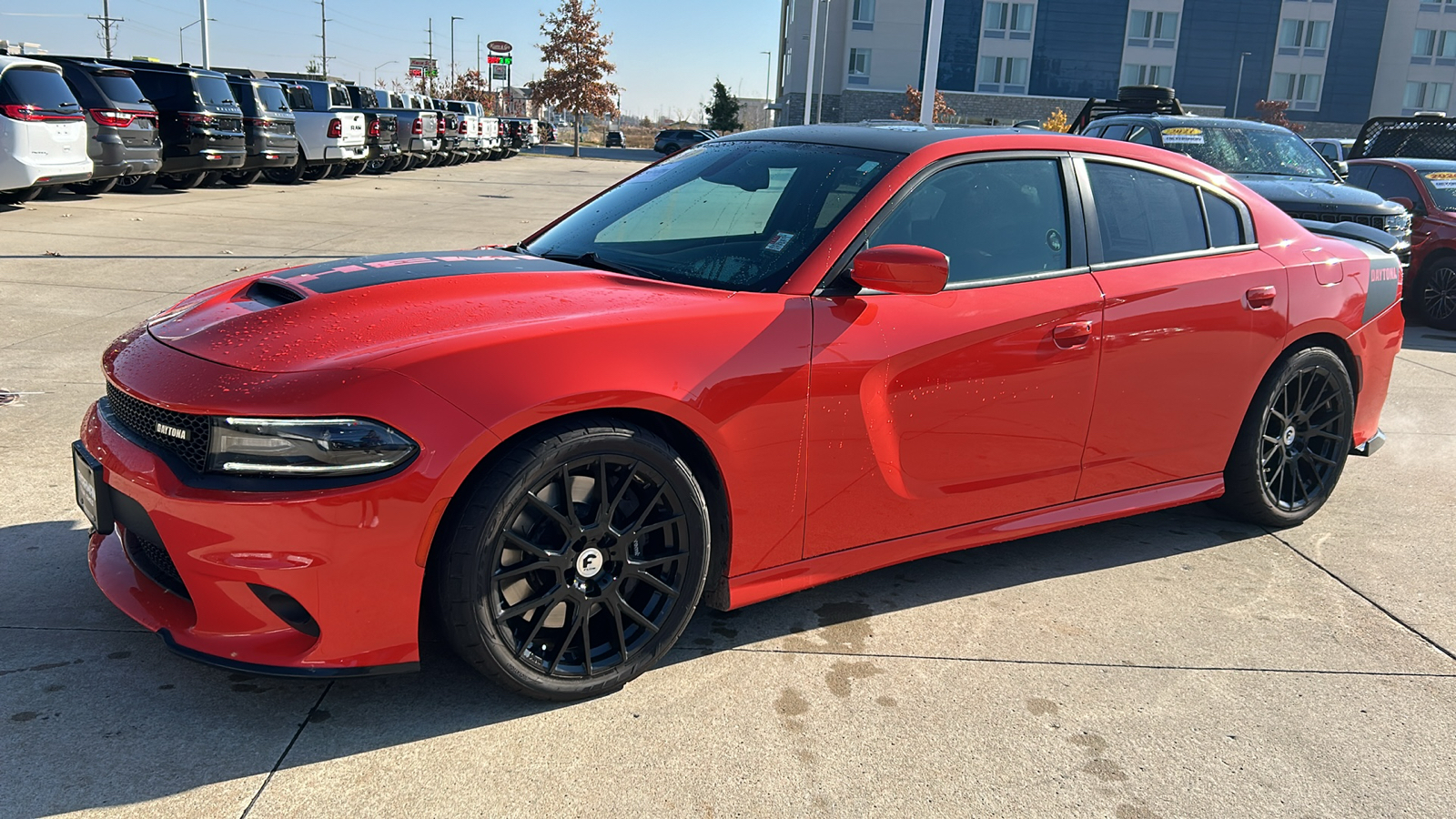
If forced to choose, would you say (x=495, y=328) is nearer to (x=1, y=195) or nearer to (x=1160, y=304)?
(x=1160, y=304)

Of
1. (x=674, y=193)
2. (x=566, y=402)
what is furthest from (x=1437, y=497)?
(x=566, y=402)

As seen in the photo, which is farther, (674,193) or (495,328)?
(674,193)

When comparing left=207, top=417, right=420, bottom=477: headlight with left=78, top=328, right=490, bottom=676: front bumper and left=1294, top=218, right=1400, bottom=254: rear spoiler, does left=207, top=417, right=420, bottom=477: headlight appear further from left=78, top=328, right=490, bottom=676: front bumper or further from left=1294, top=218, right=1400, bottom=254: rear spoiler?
left=1294, top=218, right=1400, bottom=254: rear spoiler

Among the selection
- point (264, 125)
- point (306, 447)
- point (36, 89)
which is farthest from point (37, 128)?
point (306, 447)

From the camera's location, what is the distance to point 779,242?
11.0 feet

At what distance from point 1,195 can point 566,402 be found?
49.2ft

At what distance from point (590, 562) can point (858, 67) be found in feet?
225

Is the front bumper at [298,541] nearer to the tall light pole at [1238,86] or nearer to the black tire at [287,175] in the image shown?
the black tire at [287,175]

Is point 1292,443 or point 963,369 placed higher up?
point 963,369

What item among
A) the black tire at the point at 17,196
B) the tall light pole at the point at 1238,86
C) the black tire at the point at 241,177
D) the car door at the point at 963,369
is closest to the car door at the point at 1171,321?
the car door at the point at 963,369

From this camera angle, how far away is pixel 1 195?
1433 centimetres

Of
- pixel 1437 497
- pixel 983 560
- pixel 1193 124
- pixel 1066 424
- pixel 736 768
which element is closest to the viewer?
pixel 736 768

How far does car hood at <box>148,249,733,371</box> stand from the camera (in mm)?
2668

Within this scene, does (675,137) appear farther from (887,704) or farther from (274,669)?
(274,669)
